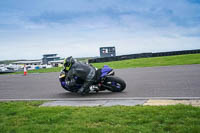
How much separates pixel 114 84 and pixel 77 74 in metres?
1.37

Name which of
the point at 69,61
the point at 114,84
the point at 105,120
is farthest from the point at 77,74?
the point at 105,120

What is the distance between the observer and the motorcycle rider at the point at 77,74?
343 inches

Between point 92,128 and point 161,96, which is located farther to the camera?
point 161,96

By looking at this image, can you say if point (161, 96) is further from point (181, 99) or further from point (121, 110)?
point (121, 110)

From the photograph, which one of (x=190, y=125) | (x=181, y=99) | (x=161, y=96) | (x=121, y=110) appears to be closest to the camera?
(x=190, y=125)

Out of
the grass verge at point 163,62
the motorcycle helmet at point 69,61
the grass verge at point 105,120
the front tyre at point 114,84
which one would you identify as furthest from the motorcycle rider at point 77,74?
the grass verge at point 163,62

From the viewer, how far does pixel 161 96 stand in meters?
7.59

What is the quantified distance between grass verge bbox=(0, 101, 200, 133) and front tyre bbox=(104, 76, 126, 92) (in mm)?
2645

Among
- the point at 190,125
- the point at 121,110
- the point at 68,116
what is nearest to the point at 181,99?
the point at 121,110

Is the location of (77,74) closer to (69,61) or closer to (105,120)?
(69,61)

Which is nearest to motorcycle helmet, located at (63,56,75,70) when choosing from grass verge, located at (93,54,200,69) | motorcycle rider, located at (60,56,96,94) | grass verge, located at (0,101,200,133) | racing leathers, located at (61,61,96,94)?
motorcycle rider, located at (60,56,96,94)

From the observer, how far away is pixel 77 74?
8812 mm

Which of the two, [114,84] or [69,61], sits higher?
[69,61]

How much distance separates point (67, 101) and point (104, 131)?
3.77 meters
